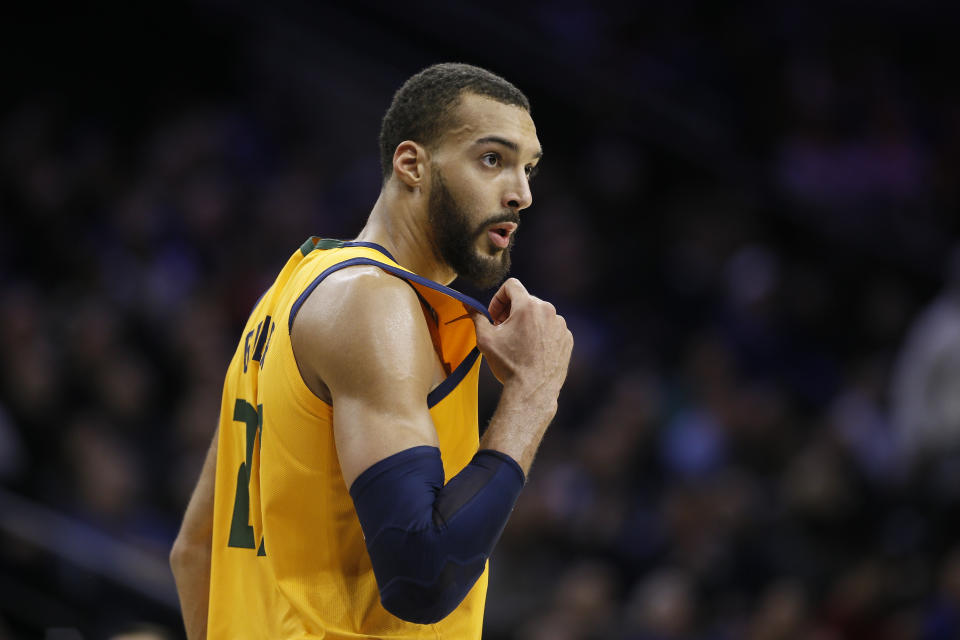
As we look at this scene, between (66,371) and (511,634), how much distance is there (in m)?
3.79

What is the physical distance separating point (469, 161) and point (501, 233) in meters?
0.18

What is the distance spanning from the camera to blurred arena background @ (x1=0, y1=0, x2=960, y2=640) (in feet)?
24.6

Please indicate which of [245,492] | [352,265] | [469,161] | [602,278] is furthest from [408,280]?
[602,278]

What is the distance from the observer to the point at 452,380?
2.54m

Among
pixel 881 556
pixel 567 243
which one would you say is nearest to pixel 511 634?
pixel 881 556

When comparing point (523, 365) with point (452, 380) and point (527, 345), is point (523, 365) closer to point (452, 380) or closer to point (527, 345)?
point (527, 345)

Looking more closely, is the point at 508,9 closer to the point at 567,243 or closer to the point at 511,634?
the point at 567,243

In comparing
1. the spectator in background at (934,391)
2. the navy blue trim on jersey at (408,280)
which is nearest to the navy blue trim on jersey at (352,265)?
the navy blue trim on jersey at (408,280)

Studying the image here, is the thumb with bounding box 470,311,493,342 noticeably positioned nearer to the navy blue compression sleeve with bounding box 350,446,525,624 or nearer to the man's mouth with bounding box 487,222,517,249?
the man's mouth with bounding box 487,222,517,249

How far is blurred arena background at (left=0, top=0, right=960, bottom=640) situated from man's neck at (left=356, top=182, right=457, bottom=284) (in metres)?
4.26

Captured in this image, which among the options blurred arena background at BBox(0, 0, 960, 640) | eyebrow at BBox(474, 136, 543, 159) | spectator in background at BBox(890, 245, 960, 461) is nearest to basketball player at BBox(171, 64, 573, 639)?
eyebrow at BBox(474, 136, 543, 159)

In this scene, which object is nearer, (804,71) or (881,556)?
(881,556)

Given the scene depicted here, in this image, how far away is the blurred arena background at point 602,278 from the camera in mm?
7508

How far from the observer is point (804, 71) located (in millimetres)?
11219
